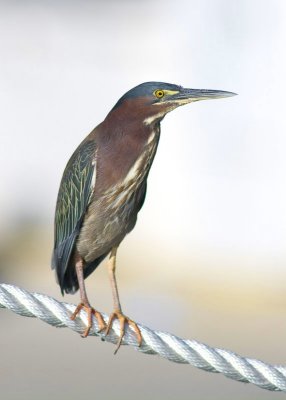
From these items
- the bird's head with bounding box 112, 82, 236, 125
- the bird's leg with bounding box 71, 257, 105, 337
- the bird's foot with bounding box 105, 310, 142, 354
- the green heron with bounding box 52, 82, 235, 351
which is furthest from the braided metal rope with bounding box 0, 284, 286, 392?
the bird's head with bounding box 112, 82, 236, 125

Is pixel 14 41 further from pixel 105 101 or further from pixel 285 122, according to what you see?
pixel 285 122

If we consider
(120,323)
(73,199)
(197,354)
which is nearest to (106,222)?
(73,199)

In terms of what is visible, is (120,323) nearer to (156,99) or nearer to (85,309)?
(85,309)

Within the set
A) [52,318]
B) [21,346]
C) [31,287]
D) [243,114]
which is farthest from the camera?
[243,114]

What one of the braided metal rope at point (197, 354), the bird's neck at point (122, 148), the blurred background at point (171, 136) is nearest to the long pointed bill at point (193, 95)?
the bird's neck at point (122, 148)

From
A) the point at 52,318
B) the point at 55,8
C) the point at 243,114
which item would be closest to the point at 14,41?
the point at 55,8

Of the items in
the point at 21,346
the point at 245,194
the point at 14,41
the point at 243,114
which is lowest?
the point at 21,346
